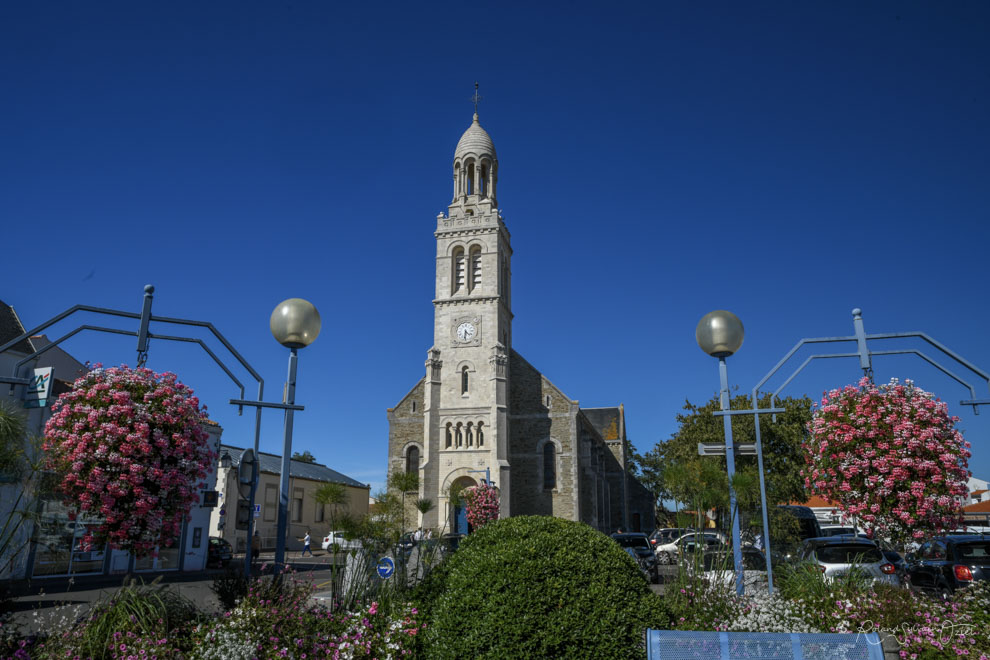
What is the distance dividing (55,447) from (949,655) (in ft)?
32.1

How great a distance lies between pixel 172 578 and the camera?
68.9 feet

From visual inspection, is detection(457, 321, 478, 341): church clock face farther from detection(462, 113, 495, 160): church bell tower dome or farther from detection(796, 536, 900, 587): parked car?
detection(796, 536, 900, 587): parked car

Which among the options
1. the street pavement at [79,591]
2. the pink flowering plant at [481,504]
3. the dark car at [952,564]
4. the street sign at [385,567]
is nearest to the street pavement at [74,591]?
the street pavement at [79,591]

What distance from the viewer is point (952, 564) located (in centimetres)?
1334

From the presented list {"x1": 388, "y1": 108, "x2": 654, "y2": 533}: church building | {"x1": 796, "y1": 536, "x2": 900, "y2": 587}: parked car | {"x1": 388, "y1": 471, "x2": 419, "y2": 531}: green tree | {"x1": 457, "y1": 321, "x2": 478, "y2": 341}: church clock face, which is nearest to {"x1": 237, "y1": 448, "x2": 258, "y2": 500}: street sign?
{"x1": 796, "y1": 536, "x2": 900, "y2": 587}: parked car

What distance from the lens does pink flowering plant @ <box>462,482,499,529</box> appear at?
112ft

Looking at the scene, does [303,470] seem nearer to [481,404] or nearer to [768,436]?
[481,404]

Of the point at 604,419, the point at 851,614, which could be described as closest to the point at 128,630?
the point at 851,614

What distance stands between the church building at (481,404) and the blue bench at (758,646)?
34565 mm

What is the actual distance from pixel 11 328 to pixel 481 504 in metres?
21.5

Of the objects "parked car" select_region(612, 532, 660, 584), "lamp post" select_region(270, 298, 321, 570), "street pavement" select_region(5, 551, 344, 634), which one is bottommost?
"street pavement" select_region(5, 551, 344, 634)

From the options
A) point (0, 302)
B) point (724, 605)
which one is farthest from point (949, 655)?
point (0, 302)

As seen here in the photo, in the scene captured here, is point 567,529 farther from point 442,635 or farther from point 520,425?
point 520,425

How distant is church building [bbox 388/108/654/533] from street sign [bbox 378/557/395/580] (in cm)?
3072
